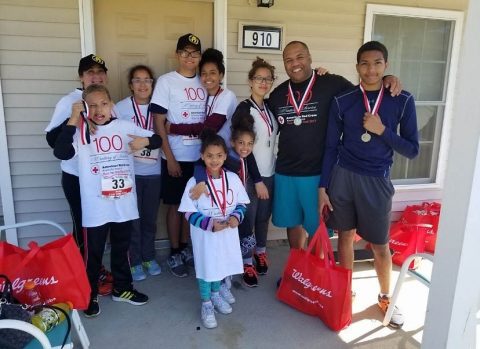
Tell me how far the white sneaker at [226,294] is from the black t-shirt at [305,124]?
884mm

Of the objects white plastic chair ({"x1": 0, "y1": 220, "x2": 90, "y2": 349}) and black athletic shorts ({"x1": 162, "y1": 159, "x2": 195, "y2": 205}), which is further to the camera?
black athletic shorts ({"x1": 162, "y1": 159, "x2": 195, "y2": 205})

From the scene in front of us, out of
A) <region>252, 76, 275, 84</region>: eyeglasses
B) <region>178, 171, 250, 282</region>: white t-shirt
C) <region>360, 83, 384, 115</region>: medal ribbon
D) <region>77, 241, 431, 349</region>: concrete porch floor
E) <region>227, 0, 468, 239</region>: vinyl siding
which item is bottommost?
<region>77, 241, 431, 349</region>: concrete porch floor

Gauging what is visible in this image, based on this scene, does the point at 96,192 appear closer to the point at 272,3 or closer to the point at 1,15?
the point at 1,15

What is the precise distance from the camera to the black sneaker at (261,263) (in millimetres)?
3166

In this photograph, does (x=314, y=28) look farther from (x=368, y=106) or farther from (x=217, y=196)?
(x=217, y=196)

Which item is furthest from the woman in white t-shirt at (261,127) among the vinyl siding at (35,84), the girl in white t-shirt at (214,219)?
the vinyl siding at (35,84)

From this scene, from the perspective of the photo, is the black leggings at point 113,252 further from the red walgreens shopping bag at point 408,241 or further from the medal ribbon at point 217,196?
the red walgreens shopping bag at point 408,241

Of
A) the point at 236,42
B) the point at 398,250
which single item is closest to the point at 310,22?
the point at 236,42

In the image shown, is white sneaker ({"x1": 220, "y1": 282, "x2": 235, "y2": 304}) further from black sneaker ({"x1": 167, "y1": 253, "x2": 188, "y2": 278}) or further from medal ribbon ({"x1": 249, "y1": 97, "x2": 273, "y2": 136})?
medal ribbon ({"x1": 249, "y1": 97, "x2": 273, "y2": 136})

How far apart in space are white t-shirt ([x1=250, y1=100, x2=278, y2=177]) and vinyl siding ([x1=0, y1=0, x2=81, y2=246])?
1485mm

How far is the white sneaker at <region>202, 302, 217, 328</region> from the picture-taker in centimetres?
246

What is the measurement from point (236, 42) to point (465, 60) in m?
2.17

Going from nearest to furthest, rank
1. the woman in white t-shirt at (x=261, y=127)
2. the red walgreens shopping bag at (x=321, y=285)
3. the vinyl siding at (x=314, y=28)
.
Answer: the red walgreens shopping bag at (x=321, y=285) < the woman in white t-shirt at (x=261, y=127) < the vinyl siding at (x=314, y=28)

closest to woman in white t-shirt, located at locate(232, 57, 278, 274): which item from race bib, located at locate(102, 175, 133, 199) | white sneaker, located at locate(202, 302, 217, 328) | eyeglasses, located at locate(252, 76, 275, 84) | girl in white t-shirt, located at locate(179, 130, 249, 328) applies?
eyeglasses, located at locate(252, 76, 275, 84)
